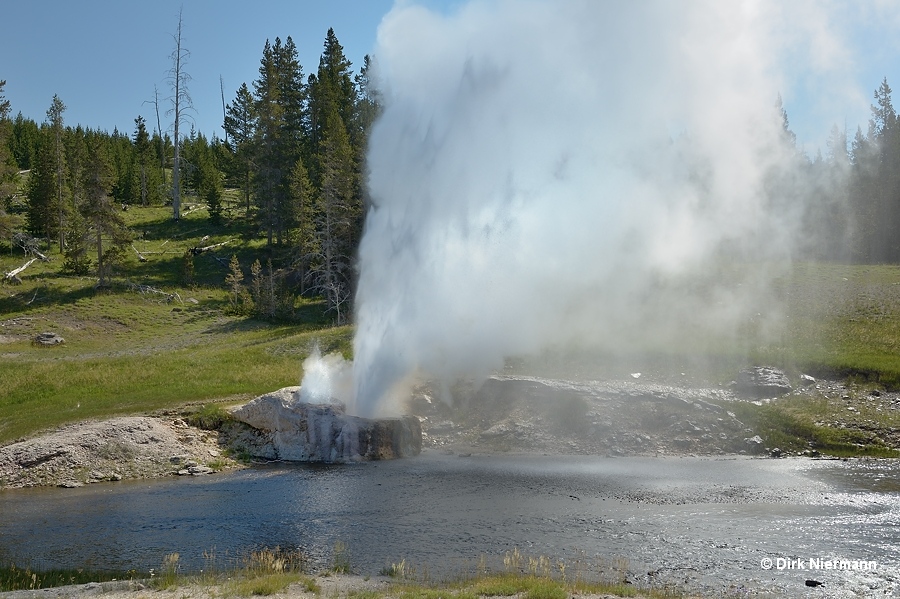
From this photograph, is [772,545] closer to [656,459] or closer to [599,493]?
[599,493]

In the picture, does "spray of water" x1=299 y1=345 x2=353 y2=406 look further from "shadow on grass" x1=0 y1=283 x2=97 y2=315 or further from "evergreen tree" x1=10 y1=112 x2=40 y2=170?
"evergreen tree" x1=10 y1=112 x2=40 y2=170

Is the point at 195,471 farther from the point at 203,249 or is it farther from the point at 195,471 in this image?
the point at 203,249

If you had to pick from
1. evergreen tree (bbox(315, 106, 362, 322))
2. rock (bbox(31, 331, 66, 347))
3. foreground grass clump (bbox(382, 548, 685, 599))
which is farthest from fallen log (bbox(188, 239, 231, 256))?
foreground grass clump (bbox(382, 548, 685, 599))

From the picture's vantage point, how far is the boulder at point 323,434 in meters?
29.7

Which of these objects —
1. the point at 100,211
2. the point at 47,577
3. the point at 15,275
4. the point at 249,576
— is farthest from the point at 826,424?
the point at 15,275

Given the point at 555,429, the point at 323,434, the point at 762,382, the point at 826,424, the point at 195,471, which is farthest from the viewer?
the point at 762,382

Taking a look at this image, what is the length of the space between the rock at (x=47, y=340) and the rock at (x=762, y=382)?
47.5 m

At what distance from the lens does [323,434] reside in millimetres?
30047

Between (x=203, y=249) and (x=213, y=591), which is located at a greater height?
(x=203, y=249)

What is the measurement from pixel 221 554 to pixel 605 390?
22174 mm

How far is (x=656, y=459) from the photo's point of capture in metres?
29.2

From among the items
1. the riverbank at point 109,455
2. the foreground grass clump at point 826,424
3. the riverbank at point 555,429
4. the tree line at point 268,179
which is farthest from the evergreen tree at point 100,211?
the foreground grass clump at point 826,424

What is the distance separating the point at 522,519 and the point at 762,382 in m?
21.5

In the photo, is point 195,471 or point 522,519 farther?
point 195,471
